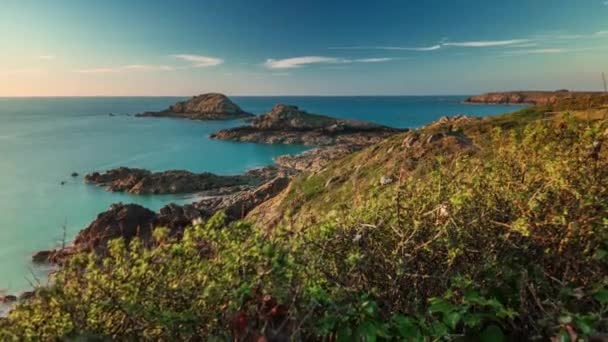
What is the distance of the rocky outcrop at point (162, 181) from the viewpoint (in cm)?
3503

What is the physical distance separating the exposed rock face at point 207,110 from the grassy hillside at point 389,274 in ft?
384

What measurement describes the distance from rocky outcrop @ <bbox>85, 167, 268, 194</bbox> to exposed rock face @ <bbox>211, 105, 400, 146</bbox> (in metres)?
→ 27.5

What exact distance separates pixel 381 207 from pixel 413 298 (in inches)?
35.9

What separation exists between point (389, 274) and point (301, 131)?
70700mm

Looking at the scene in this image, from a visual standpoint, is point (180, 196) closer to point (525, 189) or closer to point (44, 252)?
point (44, 252)

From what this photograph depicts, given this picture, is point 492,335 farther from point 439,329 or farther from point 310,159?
point 310,159

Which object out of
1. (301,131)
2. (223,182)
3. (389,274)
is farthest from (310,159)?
(389,274)

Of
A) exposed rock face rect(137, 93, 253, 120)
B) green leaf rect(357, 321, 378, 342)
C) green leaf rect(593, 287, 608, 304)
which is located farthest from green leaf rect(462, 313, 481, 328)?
exposed rock face rect(137, 93, 253, 120)

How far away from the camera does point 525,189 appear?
337 centimetres

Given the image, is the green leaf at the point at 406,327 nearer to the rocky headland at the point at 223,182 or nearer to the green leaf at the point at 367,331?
the green leaf at the point at 367,331

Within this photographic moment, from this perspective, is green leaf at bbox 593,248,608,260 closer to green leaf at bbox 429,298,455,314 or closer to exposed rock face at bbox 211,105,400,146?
green leaf at bbox 429,298,455,314

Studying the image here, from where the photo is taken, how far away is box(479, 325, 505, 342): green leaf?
258cm

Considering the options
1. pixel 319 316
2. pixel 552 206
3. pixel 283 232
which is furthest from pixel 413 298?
pixel 552 206

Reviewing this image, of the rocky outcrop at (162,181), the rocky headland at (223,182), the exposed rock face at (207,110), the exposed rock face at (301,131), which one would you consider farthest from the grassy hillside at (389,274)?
the exposed rock face at (207,110)
